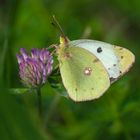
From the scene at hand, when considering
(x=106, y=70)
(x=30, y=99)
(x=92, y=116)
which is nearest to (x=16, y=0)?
(x=30, y=99)

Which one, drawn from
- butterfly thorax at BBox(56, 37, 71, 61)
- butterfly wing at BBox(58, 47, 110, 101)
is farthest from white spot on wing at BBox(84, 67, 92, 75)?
butterfly thorax at BBox(56, 37, 71, 61)

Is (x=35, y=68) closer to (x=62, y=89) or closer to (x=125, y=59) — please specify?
(x=62, y=89)

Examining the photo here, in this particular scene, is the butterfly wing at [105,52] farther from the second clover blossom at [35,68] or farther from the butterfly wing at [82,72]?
the second clover blossom at [35,68]

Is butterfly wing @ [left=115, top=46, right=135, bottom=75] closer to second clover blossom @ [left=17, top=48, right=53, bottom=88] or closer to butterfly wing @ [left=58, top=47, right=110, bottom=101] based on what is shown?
butterfly wing @ [left=58, top=47, right=110, bottom=101]

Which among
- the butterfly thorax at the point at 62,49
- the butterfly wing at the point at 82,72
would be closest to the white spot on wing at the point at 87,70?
the butterfly wing at the point at 82,72

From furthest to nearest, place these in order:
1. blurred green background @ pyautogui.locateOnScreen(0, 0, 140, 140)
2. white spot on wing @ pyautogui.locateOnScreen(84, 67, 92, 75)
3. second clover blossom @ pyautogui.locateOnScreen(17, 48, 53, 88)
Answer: white spot on wing @ pyautogui.locateOnScreen(84, 67, 92, 75) < second clover blossom @ pyautogui.locateOnScreen(17, 48, 53, 88) < blurred green background @ pyautogui.locateOnScreen(0, 0, 140, 140)

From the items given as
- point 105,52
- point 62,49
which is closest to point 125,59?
point 105,52
